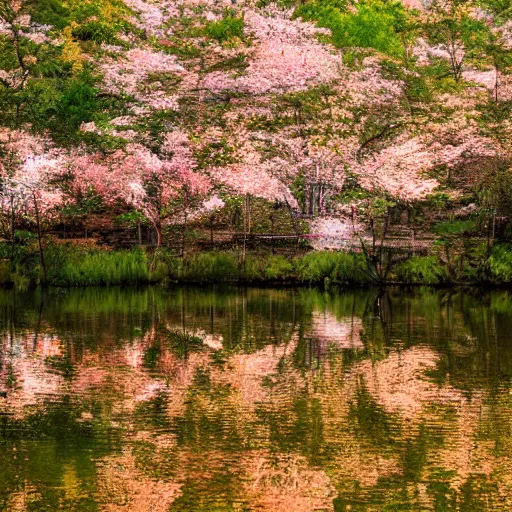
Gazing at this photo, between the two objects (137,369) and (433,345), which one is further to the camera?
(433,345)

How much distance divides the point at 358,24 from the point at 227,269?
21395mm

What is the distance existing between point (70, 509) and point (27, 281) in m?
26.3

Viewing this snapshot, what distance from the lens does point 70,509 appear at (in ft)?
30.5

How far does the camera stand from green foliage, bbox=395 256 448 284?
36.2 meters

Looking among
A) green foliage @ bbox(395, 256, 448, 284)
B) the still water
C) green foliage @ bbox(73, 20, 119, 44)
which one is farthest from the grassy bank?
green foliage @ bbox(73, 20, 119, 44)

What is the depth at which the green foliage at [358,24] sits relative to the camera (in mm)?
52219

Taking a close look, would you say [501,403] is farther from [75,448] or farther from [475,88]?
[475,88]

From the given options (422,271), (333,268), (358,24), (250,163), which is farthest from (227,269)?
(358,24)

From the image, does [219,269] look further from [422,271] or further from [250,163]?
[422,271]

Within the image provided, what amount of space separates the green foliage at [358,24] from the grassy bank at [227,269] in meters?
16.5

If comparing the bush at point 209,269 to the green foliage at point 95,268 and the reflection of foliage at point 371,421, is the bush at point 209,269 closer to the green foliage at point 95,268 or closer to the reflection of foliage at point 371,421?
the green foliage at point 95,268

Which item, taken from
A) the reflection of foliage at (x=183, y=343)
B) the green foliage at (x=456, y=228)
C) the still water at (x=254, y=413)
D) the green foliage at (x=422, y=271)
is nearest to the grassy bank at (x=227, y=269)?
the green foliage at (x=422, y=271)

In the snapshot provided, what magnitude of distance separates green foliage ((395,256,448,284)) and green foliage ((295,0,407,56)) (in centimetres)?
1642

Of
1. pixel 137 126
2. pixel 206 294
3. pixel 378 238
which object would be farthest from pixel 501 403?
pixel 137 126
